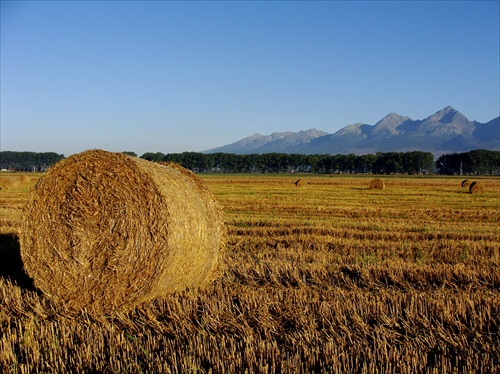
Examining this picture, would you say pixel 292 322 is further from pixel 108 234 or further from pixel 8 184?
pixel 8 184

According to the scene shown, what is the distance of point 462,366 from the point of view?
183 inches

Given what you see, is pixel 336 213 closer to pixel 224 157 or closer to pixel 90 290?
pixel 90 290

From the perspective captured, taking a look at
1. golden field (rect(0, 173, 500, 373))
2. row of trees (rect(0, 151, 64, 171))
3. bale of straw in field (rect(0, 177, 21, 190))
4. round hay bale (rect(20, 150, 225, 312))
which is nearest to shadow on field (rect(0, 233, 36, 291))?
golden field (rect(0, 173, 500, 373))

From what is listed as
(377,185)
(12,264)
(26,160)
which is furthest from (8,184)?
(26,160)

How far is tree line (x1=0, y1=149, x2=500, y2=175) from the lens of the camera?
12350 cm

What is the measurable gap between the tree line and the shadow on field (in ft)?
343

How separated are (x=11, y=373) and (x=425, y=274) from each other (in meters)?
6.10

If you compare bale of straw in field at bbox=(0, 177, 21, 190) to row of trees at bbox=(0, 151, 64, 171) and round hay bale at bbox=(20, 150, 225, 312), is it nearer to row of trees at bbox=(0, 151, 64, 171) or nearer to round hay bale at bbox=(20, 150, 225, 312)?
round hay bale at bbox=(20, 150, 225, 312)

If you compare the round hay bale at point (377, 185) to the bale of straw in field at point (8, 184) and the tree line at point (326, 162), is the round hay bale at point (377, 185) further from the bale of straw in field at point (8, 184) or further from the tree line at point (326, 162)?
the tree line at point (326, 162)


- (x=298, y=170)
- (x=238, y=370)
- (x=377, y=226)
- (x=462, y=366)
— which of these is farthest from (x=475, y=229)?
(x=298, y=170)

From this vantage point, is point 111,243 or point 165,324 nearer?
point 165,324

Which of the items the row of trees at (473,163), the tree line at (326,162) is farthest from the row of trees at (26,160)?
the row of trees at (473,163)

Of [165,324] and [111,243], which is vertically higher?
[111,243]

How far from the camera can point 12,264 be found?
377 inches
